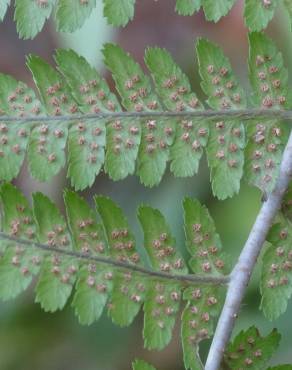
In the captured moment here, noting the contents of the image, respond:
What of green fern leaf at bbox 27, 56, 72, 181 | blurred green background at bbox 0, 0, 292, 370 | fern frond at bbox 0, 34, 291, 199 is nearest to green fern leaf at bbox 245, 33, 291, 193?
fern frond at bbox 0, 34, 291, 199

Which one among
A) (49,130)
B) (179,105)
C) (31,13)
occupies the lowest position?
(49,130)

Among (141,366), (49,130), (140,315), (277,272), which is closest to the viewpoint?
(141,366)

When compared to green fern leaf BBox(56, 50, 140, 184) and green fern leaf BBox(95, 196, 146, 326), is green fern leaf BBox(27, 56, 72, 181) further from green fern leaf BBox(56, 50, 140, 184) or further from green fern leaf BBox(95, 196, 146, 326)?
green fern leaf BBox(95, 196, 146, 326)

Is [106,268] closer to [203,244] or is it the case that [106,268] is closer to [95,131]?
[203,244]

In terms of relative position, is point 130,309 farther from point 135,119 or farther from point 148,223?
point 135,119

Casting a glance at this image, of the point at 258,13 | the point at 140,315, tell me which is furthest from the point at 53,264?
the point at 140,315

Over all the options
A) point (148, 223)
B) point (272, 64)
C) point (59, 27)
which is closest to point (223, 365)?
point (148, 223)
